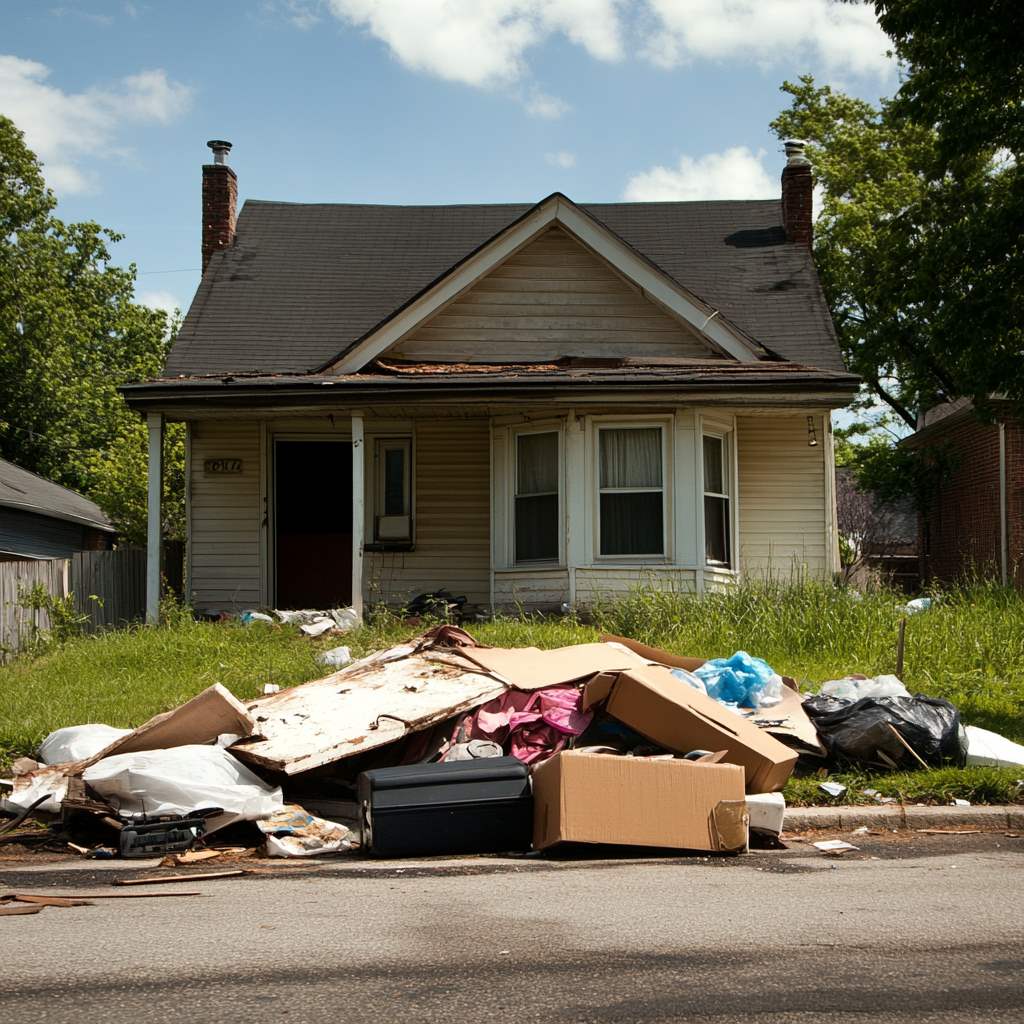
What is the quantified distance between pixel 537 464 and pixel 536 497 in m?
0.41

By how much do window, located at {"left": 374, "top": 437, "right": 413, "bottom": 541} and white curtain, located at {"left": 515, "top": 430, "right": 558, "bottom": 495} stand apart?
1.77 m

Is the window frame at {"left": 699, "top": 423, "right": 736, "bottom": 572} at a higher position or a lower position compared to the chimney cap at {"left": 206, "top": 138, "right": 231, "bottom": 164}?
lower

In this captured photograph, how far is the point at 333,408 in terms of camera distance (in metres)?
14.5

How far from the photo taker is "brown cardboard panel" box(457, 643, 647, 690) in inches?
331

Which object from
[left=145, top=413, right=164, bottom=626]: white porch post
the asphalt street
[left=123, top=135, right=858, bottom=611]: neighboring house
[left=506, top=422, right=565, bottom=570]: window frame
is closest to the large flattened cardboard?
the asphalt street

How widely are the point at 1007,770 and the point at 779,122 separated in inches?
1238

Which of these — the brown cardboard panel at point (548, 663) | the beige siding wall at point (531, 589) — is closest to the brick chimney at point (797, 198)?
the beige siding wall at point (531, 589)

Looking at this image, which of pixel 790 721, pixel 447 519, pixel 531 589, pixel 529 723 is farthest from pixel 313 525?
pixel 790 721

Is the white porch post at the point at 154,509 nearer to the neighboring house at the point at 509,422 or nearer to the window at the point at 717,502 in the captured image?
the neighboring house at the point at 509,422

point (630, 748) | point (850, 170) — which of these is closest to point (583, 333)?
point (630, 748)

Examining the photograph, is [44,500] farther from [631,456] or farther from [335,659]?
[335,659]

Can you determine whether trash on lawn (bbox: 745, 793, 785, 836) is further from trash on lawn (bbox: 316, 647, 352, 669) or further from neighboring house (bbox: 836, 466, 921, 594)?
neighboring house (bbox: 836, 466, 921, 594)

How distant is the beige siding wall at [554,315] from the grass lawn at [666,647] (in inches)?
153

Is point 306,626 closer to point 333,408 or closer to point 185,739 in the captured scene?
point 333,408
